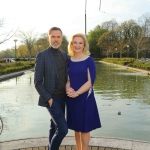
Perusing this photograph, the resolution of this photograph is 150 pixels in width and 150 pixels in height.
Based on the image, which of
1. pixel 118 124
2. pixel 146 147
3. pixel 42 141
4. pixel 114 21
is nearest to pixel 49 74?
pixel 42 141

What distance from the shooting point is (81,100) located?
2.93 meters

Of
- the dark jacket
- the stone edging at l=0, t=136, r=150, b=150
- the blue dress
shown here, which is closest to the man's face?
the dark jacket

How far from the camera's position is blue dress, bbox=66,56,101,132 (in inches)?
114

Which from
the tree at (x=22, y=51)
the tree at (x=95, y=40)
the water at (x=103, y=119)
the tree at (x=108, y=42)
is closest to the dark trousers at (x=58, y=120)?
the water at (x=103, y=119)

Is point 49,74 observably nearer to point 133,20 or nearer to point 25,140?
point 25,140

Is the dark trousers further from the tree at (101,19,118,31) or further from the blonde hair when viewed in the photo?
the tree at (101,19,118,31)

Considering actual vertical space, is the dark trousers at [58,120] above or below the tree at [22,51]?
below

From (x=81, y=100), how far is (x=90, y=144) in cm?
109

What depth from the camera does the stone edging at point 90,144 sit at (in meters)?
3.58

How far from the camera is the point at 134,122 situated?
5684mm

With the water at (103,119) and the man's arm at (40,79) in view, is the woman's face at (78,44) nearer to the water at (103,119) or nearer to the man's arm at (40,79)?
the man's arm at (40,79)

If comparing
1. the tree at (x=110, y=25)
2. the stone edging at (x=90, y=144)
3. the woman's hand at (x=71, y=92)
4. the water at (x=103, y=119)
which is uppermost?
the tree at (x=110, y=25)

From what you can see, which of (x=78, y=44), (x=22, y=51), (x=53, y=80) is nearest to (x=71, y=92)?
(x=53, y=80)

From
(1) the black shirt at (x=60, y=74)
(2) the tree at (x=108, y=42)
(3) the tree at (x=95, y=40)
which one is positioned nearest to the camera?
(1) the black shirt at (x=60, y=74)
